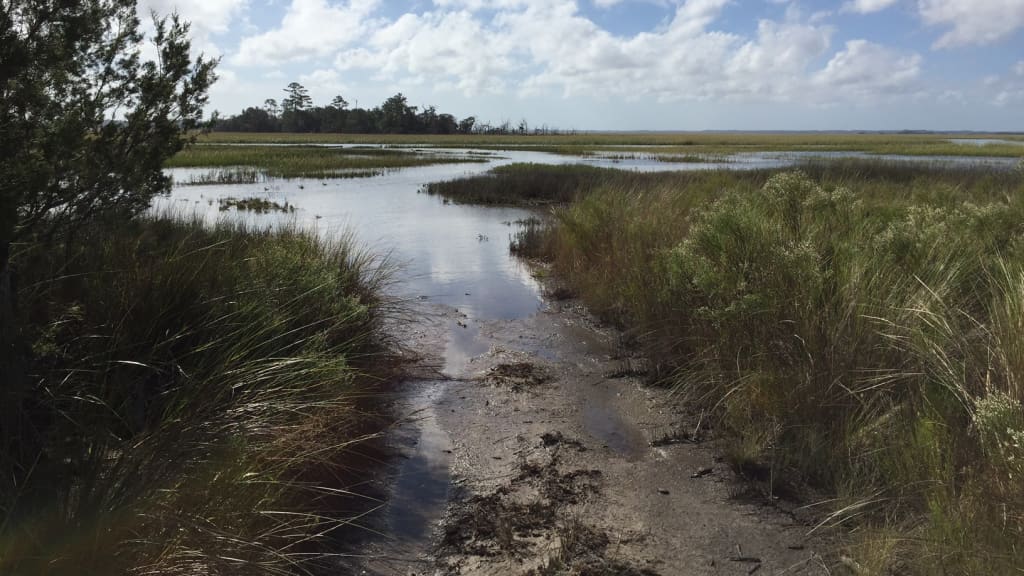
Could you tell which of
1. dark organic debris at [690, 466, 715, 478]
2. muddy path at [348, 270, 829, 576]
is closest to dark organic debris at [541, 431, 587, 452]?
muddy path at [348, 270, 829, 576]

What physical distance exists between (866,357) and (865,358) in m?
0.01

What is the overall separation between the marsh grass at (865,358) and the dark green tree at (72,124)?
13.5ft

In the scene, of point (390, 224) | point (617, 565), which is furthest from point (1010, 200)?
point (390, 224)

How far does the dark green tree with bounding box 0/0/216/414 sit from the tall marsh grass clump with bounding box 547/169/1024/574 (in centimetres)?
409

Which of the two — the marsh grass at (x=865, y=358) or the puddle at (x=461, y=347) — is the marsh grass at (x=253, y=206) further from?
the marsh grass at (x=865, y=358)

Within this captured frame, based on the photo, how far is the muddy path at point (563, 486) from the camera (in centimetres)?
348

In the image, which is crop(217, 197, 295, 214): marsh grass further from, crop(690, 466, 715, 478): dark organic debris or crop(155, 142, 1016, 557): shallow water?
crop(690, 466, 715, 478): dark organic debris

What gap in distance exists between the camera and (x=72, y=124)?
148 inches

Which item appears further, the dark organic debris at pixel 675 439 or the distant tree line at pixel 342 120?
the distant tree line at pixel 342 120

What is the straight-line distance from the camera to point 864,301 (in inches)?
167

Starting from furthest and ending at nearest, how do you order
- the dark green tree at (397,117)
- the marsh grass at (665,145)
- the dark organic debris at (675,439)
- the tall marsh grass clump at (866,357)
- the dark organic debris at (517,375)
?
the dark green tree at (397,117), the marsh grass at (665,145), the dark organic debris at (517,375), the dark organic debris at (675,439), the tall marsh grass clump at (866,357)

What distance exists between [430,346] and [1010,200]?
7.72 meters

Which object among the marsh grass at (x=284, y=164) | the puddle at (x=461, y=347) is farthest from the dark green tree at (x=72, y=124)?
the marsh grass at (x=284, y=164)

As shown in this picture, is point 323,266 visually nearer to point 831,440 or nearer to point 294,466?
point 294,466
